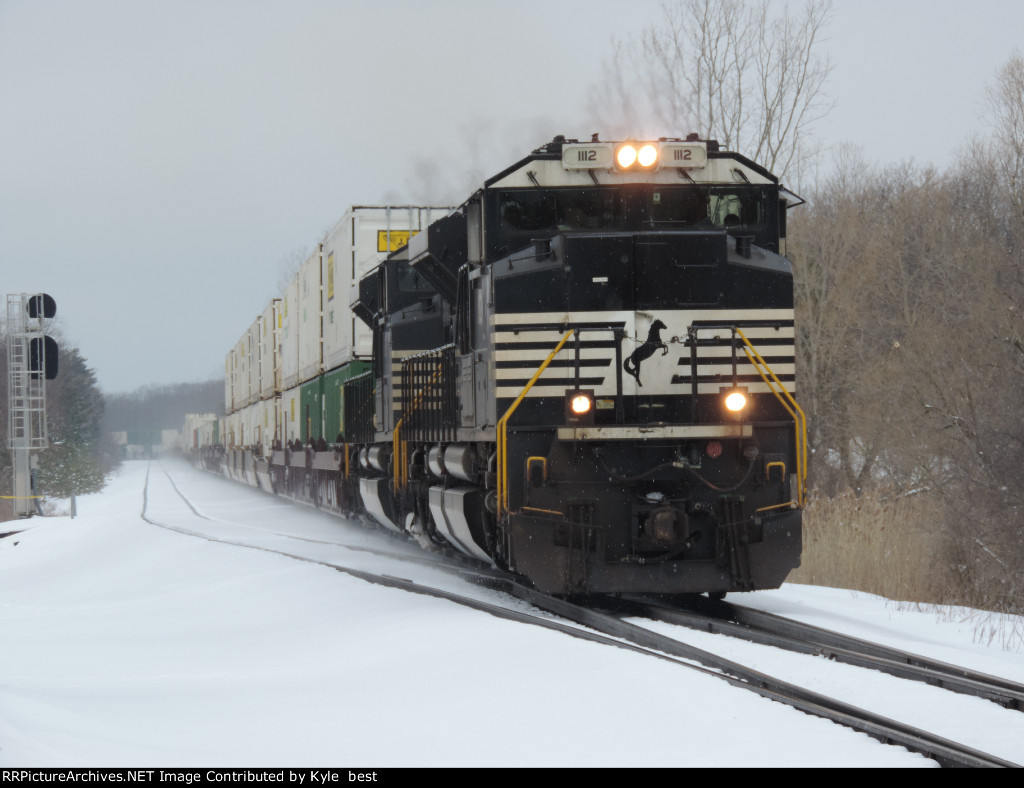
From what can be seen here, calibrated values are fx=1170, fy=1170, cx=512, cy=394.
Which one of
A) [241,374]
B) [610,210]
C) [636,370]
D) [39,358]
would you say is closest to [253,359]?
[241,374]

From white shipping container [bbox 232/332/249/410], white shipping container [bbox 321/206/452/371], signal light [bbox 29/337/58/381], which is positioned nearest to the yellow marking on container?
white shipping container [bbox 321/206/452/371]

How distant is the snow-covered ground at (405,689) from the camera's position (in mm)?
4594

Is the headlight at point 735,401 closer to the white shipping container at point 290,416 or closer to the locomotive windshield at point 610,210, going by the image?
the locomotive windshield at point 610,210

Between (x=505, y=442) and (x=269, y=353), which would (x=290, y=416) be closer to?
(x=269, y=353)

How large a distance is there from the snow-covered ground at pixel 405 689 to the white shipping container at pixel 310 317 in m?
9.79

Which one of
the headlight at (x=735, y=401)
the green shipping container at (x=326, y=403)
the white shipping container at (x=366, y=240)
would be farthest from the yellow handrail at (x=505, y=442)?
the green shipping container at (x=326, y=403)

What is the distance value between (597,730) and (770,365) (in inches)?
170

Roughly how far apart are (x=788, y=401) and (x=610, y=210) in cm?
199

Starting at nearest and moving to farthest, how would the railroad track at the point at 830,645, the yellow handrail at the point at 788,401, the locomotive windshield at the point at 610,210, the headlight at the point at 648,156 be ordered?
the railroad track at the point at 830,645
the yellow handrail at the point at 788,401
the headlight at the point at 648,156
the locomotive windshield at the point at 610,210

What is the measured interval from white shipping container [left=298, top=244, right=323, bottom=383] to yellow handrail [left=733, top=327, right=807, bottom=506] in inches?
496

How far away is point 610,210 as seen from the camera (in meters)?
9.00

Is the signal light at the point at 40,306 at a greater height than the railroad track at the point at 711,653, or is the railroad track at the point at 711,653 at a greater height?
the signal light at the point at 40,306
